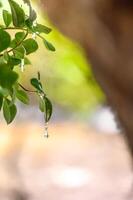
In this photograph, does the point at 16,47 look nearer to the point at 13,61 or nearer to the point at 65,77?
the point at 13,61

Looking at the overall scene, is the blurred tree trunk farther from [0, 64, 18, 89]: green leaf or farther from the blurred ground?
the blurred ground

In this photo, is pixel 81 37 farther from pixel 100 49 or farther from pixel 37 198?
pixel 37 198

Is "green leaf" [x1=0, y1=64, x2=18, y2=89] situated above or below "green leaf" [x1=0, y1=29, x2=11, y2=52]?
below

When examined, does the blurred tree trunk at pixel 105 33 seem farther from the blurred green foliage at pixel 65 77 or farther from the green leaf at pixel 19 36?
the blurred green foliage at pixel 65 77

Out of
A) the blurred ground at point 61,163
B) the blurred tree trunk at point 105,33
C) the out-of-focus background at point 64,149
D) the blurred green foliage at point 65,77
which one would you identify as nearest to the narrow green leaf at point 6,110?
the blurred tree trunk at point 105,33

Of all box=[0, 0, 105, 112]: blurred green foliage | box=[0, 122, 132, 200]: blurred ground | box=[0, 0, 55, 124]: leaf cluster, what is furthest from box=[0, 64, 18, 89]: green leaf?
box=[0, 122, 132, 200]: blurred ground

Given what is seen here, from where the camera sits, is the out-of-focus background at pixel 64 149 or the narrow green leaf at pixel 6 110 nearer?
the narrow green leaf at pixel 6 110

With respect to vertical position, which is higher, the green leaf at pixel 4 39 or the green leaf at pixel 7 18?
the green leaf at pixel 7 18

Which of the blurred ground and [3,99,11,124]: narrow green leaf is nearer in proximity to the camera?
[3,99,11,124]: narrow green leaf
